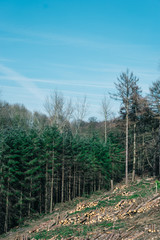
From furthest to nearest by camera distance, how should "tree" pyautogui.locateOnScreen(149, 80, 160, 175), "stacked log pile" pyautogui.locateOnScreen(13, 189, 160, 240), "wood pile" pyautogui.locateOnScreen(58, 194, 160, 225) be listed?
"tree" pyautogui.locateOnScreen(149, 80, 160, 175) → "wood pile" pyautogui.locateOnScreen(58, 194, 160, 225) → "stacked log pile" pyautogui.locateOnScreen(13, 189, 160, 240)

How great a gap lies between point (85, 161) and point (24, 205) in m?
10.3

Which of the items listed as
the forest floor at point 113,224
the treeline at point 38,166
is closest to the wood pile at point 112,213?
the forest floor at point 113,224

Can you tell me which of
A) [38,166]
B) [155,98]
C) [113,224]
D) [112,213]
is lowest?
[112,213]

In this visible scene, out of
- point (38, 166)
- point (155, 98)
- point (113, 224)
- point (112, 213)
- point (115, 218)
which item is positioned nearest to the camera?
point (113, 224)

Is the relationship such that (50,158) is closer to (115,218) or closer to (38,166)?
(38,166)

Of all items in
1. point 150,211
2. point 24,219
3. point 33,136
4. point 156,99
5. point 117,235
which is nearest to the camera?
point 117,235

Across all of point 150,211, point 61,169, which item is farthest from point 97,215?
point 61,169

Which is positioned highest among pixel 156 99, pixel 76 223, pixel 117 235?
pixel 156 99

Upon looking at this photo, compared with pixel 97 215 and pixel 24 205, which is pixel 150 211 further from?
pixel 24 205

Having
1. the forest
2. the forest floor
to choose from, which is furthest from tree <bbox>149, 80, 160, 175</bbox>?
the forest floor

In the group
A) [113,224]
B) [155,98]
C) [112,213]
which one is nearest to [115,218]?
[112,213]

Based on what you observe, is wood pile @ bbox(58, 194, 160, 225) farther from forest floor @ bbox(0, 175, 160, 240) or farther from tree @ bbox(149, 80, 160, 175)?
tree @ bbox(149, 80, 160, 175)

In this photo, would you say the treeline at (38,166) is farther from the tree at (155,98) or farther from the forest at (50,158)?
the tree at (155,98)

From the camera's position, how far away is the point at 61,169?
29203mm
